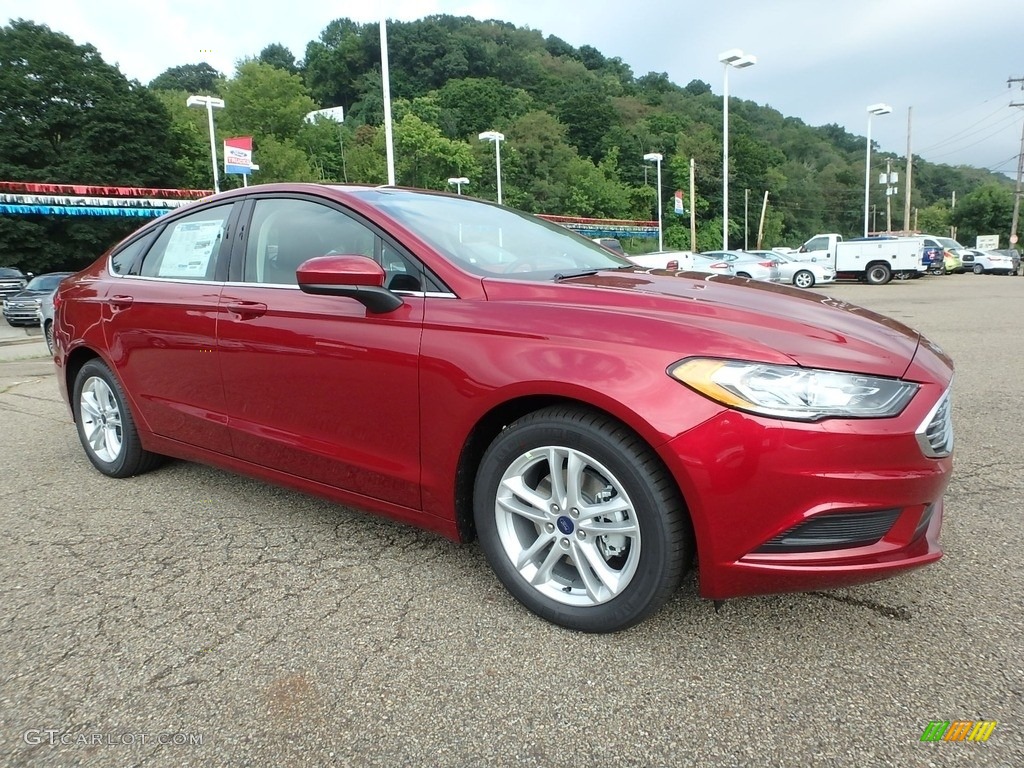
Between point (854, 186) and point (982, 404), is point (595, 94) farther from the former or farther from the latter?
point (982, 404)

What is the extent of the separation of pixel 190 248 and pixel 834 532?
311 centimetres

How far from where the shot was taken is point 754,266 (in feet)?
70.6

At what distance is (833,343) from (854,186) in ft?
359

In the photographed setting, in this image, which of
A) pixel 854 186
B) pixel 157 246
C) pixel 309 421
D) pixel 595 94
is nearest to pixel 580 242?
pixel 309 421

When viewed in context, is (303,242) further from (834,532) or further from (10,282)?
(10,282)

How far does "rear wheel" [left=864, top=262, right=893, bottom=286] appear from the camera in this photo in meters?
25.5

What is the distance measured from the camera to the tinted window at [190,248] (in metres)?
3.33

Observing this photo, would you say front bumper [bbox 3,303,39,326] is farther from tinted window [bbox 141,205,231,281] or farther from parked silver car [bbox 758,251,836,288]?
parked silver car [bbox 758,251,836,288]

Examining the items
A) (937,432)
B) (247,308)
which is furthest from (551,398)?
(247,308)

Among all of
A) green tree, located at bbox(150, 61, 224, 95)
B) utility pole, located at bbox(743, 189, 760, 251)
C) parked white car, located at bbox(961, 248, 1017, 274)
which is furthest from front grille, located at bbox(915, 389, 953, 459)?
utility pole, located at bbox(743, 189, 760, 251)

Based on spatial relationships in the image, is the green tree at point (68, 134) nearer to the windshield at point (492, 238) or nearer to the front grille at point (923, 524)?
the windshield at point (492, 238)

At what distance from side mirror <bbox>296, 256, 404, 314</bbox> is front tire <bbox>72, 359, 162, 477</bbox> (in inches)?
74.5

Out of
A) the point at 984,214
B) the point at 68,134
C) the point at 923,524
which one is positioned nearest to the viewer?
the point at 923,524

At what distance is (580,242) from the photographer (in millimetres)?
3553
